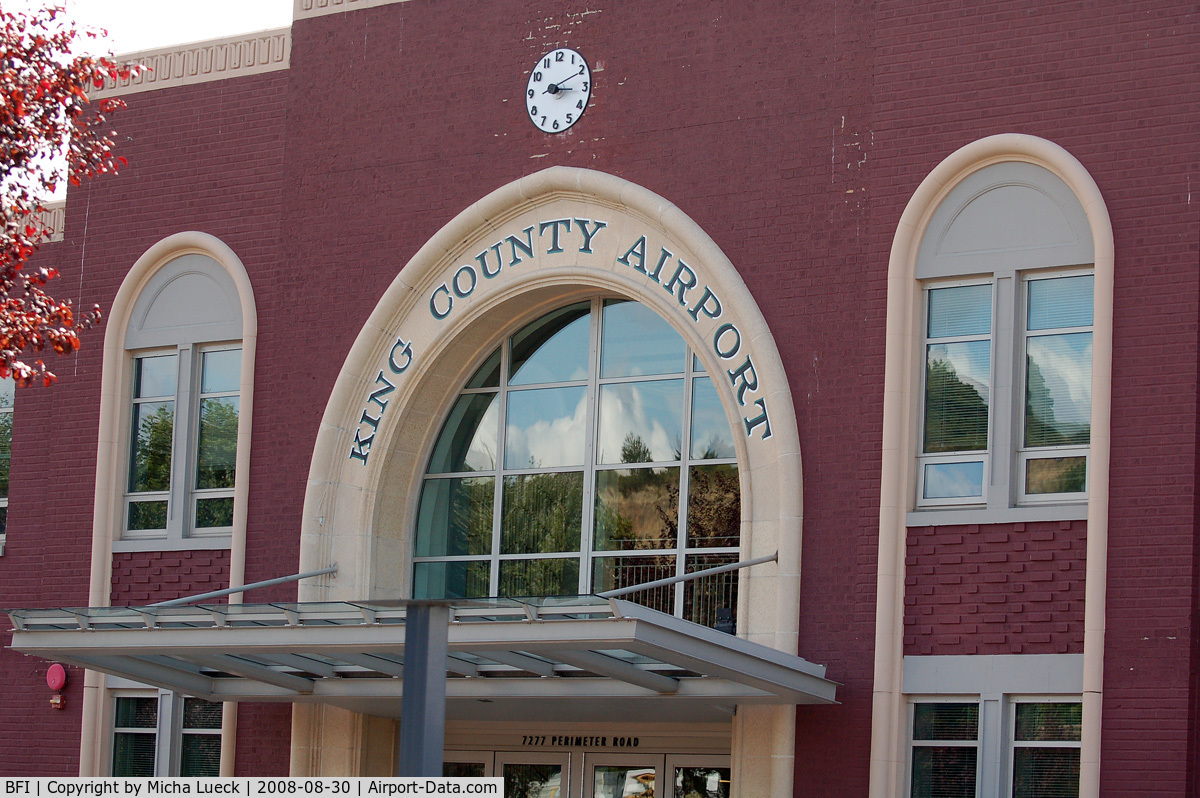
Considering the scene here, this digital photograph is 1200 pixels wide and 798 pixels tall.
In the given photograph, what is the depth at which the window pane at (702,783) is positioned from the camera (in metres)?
16.5

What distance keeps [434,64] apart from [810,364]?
547 centimetres

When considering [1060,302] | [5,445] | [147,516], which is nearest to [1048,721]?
[1060,302]

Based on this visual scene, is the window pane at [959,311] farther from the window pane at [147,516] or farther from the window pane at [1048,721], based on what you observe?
the window pane at [147,516]

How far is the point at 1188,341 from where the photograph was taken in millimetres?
14219

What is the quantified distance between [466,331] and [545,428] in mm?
1280

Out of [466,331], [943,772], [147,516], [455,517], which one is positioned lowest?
[943,772]

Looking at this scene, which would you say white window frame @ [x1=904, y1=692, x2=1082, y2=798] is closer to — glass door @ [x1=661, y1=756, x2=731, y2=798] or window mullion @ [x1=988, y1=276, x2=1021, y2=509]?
window mullion @ [x1=988, y1=276, x2=1021, y2=509]

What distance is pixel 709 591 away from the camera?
16.4 m

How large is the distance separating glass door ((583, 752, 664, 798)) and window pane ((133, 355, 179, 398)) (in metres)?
6.39

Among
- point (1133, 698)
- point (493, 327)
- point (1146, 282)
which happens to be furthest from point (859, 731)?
point (493, 327)

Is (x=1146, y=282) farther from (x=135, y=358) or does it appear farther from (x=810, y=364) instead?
(x=135, y=358)

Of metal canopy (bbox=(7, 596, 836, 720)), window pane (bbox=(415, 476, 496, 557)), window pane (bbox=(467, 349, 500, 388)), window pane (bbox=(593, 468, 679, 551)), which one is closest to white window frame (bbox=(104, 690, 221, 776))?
metal canopy (bbox=(7, 596, 836, 720))

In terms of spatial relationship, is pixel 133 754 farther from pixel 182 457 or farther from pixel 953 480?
pixel 953 480

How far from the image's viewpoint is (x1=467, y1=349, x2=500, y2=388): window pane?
18.4 meters
